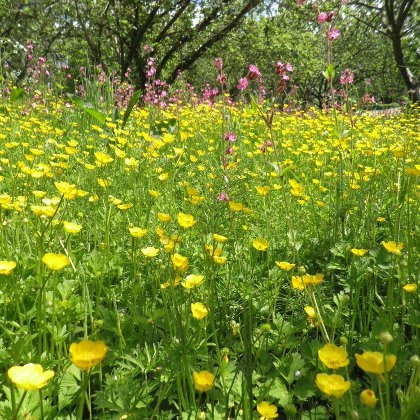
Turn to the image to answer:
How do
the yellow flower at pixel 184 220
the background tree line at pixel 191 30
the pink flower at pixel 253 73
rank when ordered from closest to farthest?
1. the yellow flower at pixel 184 220
2. the pink flower at pixel 253 73
3. the background tree line at pixel 191 30

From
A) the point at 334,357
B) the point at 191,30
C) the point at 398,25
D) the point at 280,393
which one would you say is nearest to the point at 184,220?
the point at 280,393

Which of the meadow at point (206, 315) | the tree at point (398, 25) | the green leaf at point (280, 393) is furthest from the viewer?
the tree at point (398, 25)

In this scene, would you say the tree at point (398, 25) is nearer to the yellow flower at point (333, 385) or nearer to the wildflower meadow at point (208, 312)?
the wildflower meadow at point (208, 312)

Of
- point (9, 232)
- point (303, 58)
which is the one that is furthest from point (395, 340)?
point (303, 58)

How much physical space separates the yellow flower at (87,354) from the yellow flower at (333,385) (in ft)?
1.21

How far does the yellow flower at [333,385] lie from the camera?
0.66 m

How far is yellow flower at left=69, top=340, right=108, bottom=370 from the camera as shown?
0.69m

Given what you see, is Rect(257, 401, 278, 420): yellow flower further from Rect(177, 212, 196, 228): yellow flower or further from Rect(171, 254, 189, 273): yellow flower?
Rect(177, 212, 196, 228): yellow flower

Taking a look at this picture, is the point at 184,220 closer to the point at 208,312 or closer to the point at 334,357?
the point at 208,312

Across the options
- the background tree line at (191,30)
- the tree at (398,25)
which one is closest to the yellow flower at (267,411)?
the tree at (398,25)

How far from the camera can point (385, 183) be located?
268cm

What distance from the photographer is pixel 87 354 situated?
723mm

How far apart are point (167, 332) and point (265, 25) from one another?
1116 cm

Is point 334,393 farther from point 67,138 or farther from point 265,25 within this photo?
point 265,25
